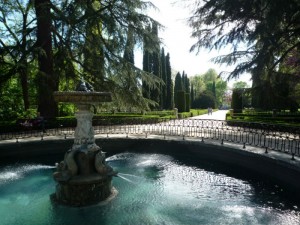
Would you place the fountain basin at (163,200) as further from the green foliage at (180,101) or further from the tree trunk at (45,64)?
the green foliage at (180,101)

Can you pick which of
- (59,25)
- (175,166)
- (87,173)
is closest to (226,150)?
(175,166)

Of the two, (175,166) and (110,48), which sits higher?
(110,48)

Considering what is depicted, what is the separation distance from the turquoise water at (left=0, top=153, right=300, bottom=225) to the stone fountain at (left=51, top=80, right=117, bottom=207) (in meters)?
0.31

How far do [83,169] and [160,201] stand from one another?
2159 mm

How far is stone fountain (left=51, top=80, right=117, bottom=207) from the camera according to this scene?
667cm

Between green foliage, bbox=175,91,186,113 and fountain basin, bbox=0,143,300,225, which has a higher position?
green foliage, bbox=175,91,186,113

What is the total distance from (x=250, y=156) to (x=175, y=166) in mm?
2804

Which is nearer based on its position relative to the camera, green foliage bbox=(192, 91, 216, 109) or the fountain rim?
the fountain rim

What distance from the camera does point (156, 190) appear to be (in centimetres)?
773

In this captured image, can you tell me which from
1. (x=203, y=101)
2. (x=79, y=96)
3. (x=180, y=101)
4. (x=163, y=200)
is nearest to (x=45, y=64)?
(x=79, y=96)

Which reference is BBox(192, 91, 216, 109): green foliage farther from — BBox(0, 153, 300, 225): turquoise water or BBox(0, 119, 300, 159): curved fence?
BBox(0, 153, 300, 225): turquoise water

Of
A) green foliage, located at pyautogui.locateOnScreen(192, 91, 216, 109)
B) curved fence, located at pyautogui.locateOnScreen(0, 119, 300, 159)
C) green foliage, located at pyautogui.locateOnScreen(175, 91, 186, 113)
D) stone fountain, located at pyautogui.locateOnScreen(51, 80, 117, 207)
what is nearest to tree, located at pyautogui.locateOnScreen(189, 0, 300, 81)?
curved fence, located at pyautogui.locateOnScreen(0, 119, 300, 159)

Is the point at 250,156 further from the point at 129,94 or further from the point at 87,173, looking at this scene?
the point at 129,94

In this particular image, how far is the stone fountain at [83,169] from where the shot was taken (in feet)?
21.9
